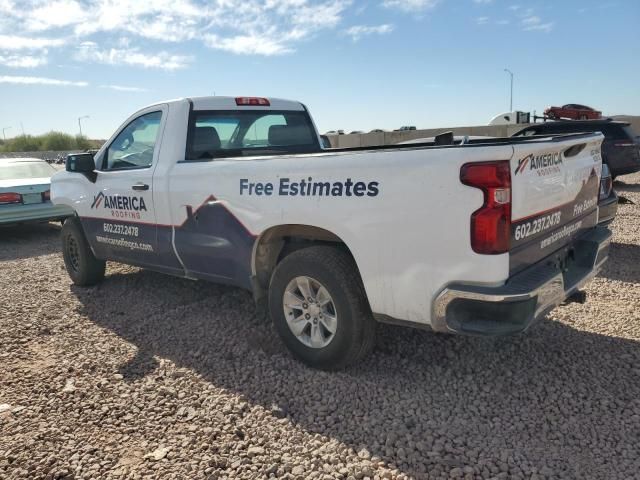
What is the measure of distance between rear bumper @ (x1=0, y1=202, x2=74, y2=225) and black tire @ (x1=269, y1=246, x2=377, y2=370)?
640 cm

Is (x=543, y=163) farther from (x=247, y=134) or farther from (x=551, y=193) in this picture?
(x=247, y=134)

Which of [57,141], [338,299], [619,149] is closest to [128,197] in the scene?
[338,299]

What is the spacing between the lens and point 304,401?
324 cm

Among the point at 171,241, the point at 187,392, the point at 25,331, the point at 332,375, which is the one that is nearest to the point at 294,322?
the point at 332,375

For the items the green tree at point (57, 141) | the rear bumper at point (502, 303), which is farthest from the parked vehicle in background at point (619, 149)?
the green tree at point (57, 141)

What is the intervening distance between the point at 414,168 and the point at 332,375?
1.56 meters

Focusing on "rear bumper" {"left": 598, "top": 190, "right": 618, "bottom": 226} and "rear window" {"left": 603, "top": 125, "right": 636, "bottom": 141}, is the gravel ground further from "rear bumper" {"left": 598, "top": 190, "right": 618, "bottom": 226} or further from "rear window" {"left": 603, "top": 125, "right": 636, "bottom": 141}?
"rear window" {"left": 603, "top": 125, "right": 636, "bottom": 141}

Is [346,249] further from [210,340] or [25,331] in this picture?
[25,331]

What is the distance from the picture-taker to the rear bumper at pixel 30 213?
867 centimetres

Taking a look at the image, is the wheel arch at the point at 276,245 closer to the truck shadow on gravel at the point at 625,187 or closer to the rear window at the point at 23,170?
the rear window at the point at 23,170

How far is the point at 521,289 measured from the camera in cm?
268

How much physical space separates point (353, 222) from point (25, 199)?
784 centimetres

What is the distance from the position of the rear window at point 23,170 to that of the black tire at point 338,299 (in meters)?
7.99

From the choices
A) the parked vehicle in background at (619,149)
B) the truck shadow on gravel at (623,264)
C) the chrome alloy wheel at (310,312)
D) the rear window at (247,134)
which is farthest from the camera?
the parked vehicle in background at (619,149)
